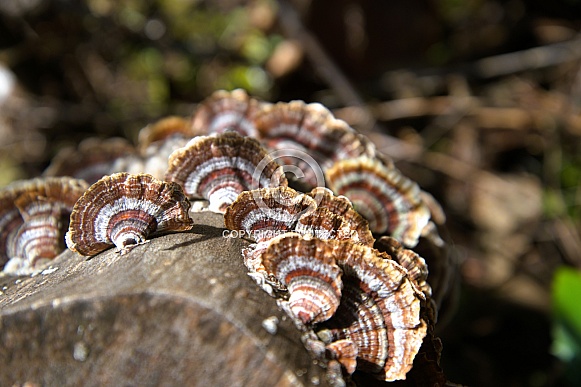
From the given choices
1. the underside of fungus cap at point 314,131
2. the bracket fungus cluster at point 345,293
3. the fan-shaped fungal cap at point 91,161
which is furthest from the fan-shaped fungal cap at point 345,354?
the fan-shaped fungal cap at point 91,161

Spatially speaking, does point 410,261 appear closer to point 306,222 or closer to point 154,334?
point 306,222

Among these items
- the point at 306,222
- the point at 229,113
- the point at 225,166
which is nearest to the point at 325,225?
the point at 306,222

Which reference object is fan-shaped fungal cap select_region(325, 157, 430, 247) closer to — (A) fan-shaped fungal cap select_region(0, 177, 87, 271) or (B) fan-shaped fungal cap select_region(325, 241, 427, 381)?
(B) fan-shaped fungal cap select_region(325, 241, 427, 381)

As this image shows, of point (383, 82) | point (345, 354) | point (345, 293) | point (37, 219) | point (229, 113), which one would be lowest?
point (383, 82)

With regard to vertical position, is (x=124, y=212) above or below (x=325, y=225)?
above

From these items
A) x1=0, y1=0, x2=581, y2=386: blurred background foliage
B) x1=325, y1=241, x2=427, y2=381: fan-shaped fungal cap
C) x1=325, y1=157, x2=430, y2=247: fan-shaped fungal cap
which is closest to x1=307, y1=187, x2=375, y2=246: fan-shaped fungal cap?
x1=325, y1=241, x2=427, y2=381: fan-shaped fungal cap

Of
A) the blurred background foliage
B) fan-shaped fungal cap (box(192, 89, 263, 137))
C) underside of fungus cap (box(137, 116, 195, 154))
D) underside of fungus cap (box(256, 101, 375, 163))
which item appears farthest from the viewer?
the blurred background foliage
